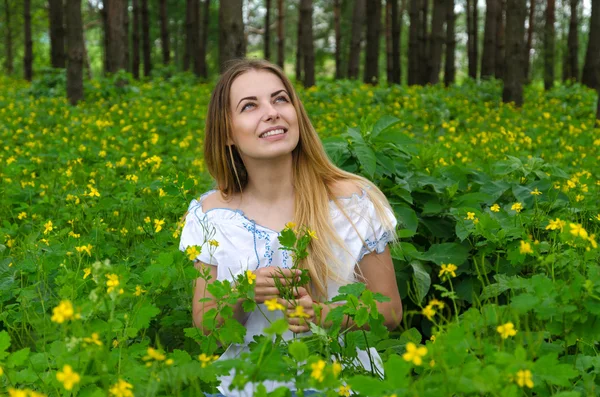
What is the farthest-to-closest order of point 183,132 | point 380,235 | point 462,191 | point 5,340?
1. point 183,132
2. point 462,191
3. point 380,235
4. point 5,340

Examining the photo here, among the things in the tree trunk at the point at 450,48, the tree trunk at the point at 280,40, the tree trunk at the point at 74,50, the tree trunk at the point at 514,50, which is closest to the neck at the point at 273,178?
the tree trunk at the point at 514,50

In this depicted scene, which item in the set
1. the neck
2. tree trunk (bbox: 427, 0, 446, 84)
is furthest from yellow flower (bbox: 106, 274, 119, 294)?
tree trunk (bbox: 427, 0, 446, 84)

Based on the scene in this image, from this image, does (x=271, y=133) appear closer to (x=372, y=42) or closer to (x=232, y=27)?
(x=232, y=27)

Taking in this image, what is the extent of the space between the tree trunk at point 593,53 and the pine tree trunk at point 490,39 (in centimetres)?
296

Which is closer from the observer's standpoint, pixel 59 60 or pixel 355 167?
pixel 355 167

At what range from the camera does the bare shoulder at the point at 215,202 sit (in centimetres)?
301

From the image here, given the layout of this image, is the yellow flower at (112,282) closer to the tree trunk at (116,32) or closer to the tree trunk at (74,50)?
the tree trunk at (74,50)

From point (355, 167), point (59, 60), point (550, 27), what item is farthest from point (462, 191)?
point (550, 27)

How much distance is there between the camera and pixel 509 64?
11117 mm

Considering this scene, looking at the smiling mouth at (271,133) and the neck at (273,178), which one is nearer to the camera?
the smiling mouth at (271,133)

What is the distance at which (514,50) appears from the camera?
10.7 metres

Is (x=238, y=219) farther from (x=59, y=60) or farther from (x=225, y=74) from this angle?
(x=59, y=60)

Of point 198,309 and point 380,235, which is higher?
point 380,235

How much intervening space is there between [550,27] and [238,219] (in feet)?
62.4
